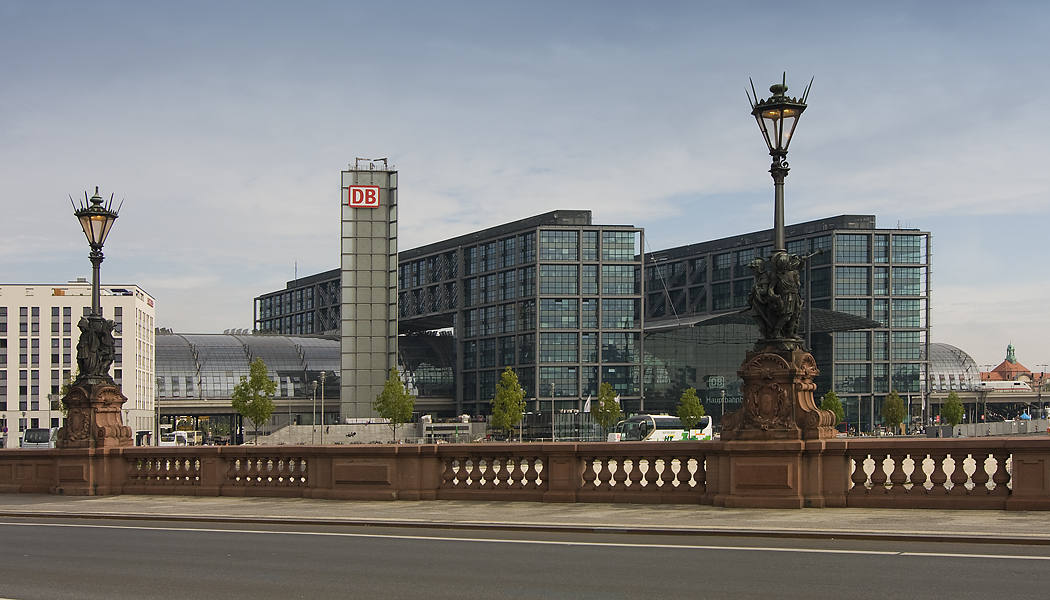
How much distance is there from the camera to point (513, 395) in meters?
117

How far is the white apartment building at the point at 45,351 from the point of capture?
132125 millimetres

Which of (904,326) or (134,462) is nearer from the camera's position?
(134,462)

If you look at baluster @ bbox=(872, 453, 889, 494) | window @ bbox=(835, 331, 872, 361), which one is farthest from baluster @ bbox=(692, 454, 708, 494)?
window @ bbox=(835, 331, 872, 361)

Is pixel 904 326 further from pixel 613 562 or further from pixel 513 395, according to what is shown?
pixel 613 562

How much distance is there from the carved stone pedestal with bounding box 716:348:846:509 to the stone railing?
0.03 metres

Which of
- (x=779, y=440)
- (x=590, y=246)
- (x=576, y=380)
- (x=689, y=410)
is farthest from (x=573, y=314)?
(x=779, y=440)

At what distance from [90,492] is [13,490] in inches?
102

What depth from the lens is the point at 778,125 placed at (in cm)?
1720

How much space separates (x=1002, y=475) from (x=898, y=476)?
1362 millimetres

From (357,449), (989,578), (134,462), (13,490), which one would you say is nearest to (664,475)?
(357,449)

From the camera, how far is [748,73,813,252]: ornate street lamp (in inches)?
669

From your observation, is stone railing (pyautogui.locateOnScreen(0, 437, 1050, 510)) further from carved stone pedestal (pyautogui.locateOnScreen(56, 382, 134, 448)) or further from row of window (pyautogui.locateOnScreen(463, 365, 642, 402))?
row of window (pyautogui.locateOnScreen(463, 365, 642, 402))

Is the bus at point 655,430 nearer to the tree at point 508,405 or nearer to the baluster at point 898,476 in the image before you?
the tree at point 508,405

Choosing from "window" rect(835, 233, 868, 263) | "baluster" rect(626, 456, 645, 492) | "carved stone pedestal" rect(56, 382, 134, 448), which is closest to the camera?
"baluster" rect(626, 456, 645, 492)
